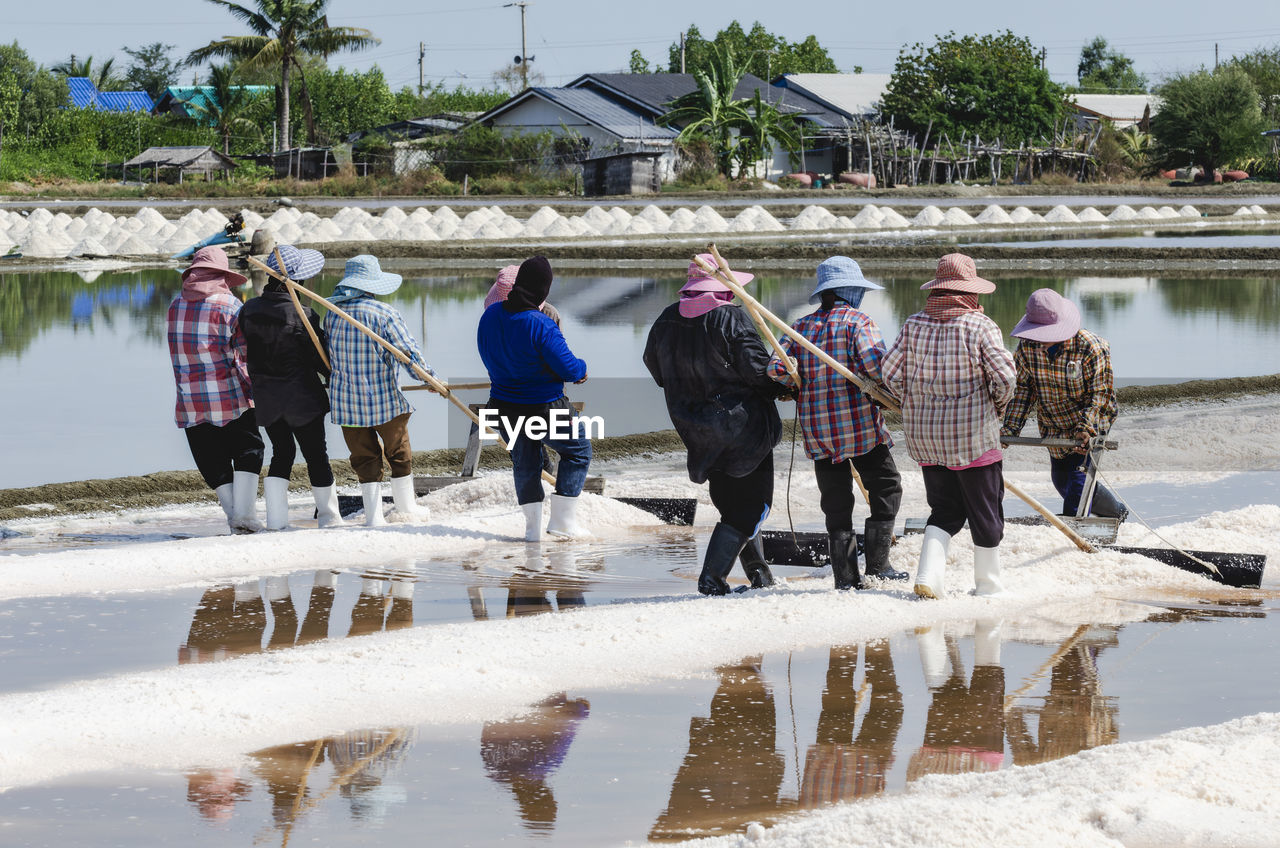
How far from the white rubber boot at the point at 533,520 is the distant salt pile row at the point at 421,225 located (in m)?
21.7

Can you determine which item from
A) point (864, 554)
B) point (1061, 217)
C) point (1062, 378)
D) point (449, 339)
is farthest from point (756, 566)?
point (1061, 217)

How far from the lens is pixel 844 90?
206ft

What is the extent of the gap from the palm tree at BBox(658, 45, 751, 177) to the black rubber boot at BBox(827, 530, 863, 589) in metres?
42.7

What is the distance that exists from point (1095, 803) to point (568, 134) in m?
46.9

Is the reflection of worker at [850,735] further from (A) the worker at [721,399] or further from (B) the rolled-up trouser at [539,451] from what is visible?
(B) the rolled-up trouser at [539,451]

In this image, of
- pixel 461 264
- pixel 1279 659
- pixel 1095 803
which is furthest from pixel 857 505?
pixel 461 264

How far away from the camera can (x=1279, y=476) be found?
925 centimetres

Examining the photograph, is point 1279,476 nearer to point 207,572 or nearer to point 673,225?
point 207,572

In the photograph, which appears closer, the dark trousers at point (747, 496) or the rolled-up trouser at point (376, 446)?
the dark trousers at point (747, 496)

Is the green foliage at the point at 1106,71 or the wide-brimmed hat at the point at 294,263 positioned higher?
the green foliage at the point at 1106,71

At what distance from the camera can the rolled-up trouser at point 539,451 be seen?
7027 millimetres

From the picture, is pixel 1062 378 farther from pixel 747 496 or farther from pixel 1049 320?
pixel 747 496

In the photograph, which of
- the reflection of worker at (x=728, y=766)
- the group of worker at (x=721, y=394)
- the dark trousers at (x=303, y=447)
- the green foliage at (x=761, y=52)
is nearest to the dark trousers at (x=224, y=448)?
the group of worker at (x=721, y=394)

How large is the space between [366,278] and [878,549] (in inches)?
116
